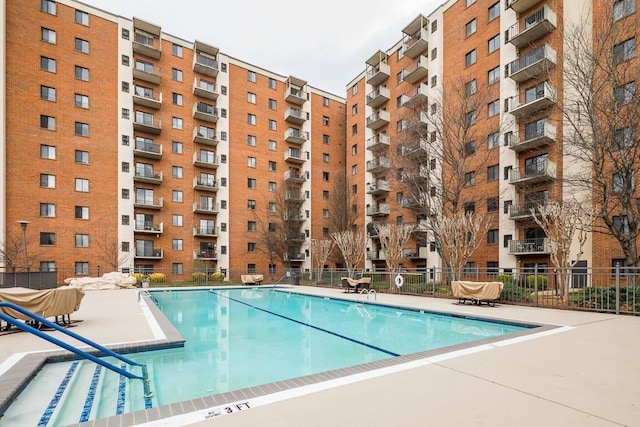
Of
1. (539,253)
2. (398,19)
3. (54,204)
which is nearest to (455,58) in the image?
(398,19)

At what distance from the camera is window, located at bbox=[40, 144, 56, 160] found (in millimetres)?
27922

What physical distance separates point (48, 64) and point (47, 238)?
46.7 feet

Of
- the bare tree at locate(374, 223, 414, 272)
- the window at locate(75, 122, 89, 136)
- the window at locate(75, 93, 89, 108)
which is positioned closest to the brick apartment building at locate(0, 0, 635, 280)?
the window at locate(75, 93, 89, 108)

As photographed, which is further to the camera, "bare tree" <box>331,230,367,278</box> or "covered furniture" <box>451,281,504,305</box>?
"bare tree" <box>331,230,367,278</box>

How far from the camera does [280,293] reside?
899 inches

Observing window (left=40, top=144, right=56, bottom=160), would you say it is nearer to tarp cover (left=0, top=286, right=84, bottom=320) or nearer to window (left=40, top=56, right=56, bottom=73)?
window (left=40, top=56, right=56, bottom=73)

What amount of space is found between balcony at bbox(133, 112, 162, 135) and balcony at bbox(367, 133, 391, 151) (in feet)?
69.9

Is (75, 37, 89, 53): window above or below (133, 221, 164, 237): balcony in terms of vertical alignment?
above

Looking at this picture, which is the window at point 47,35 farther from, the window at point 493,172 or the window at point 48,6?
the window at point 493,172

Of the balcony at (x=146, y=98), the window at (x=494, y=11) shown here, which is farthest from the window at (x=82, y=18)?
the window at (x=494, y=11)

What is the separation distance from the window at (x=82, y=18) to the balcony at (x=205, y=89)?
31.6 feet

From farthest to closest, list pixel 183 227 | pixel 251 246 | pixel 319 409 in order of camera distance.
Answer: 1. pixel 251 246
2. pixel 183 227
3. pixel 319 409

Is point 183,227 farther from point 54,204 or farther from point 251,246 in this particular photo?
point 54,204

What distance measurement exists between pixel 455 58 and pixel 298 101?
728 inches
